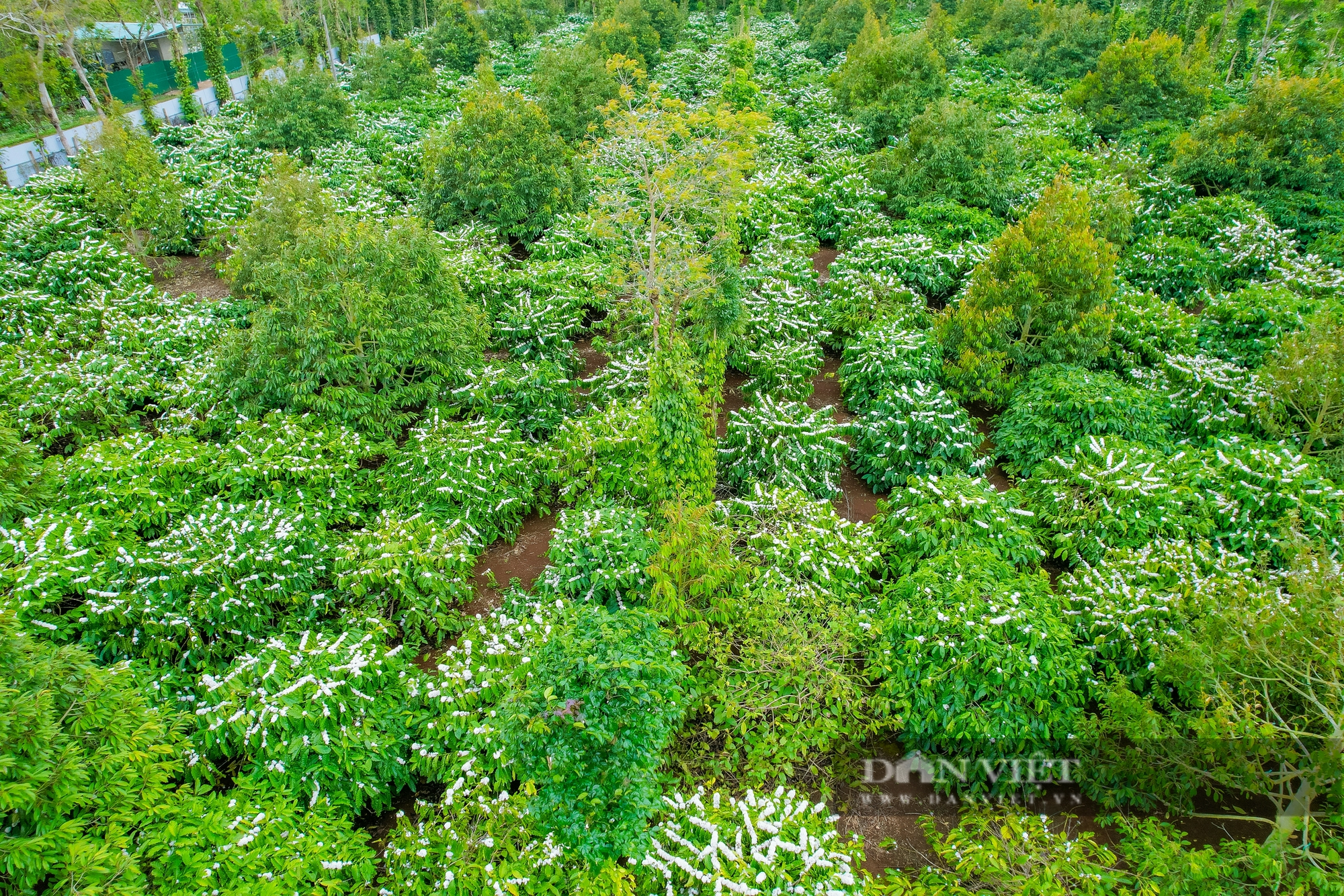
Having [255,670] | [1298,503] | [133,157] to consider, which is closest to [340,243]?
[255,670]

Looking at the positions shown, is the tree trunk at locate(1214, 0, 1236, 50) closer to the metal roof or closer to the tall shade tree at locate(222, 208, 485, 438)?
the tall shade tree at locate(222, 208, 485, 438)

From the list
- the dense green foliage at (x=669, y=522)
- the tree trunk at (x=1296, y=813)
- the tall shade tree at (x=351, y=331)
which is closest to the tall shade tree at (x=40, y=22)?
the dense green foliage at (x=669, y=522)

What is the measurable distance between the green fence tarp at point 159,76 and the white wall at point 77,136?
1.04 meters

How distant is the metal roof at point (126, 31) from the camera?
111 feet

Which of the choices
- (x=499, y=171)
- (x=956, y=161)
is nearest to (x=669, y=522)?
(x=499, y=171)

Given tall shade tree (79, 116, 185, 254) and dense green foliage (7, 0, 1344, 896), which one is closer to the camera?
dense green foliage (7, 0, 1344, 896)

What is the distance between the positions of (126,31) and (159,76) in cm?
268

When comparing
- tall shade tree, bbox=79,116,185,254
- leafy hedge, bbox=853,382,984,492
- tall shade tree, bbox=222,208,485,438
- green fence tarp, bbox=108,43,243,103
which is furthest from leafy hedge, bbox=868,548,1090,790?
green fence tarp, bbox=108,43,243,103

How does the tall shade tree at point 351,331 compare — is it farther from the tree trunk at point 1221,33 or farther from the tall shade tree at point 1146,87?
the tree trunk at point 1221,33

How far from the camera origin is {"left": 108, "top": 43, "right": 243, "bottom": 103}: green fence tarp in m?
35.5

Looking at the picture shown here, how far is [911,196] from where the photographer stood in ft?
69.8

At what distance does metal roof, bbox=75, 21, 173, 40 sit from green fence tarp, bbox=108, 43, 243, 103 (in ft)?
4.97

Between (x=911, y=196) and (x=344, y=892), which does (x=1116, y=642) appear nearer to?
(x=344, y=892)

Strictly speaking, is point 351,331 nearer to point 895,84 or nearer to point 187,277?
Result: point 187,277
